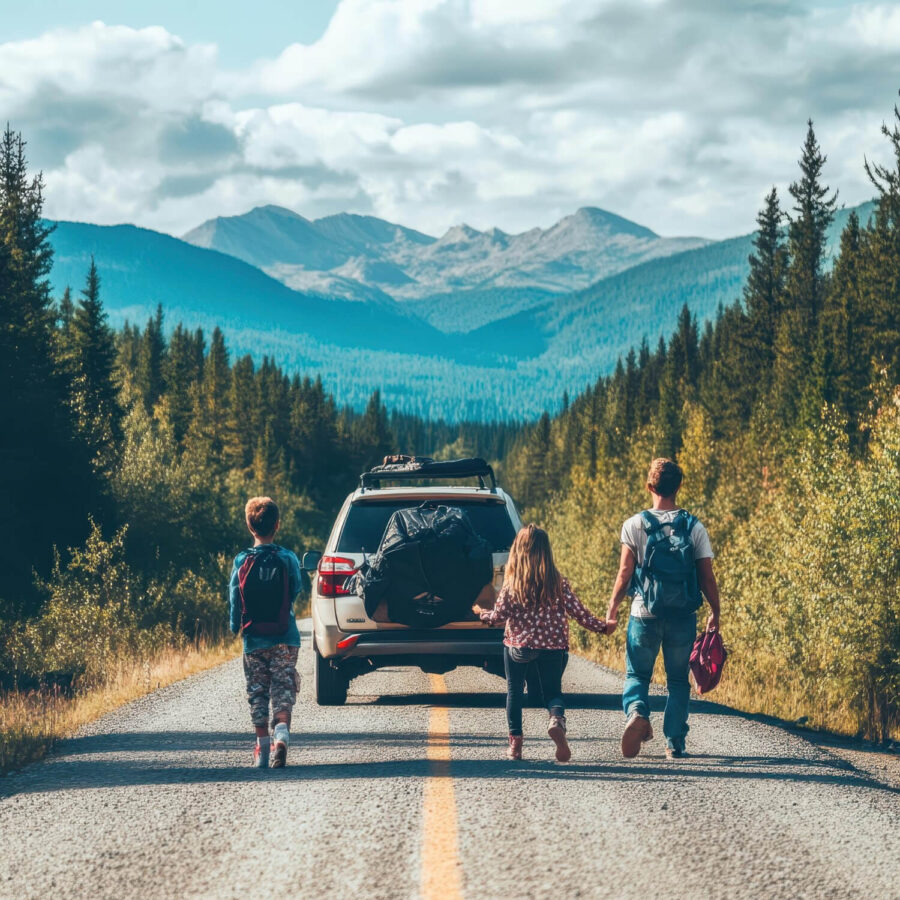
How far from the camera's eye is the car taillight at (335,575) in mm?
10445

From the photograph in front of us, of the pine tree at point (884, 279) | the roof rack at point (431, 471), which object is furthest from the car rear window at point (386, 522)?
the pine tree at point (884, 279)

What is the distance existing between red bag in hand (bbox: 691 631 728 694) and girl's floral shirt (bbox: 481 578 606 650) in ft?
2.49

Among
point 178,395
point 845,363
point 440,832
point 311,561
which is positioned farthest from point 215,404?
point 440,832

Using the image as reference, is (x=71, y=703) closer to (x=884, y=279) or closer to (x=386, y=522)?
(x=386, y=522)

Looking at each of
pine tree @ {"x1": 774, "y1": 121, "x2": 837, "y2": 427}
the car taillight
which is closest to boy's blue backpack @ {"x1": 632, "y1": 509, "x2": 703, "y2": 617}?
the car taillight

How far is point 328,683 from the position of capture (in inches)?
439

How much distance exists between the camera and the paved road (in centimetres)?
500

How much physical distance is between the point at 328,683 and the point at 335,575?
131 cm

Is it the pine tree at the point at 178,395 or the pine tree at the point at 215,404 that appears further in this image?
the pine tree at the point at 215,404

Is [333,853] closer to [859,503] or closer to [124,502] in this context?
[859,503]

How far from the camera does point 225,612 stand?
3303 cm

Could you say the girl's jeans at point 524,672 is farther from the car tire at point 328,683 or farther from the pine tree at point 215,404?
the pine tree at point 215,404

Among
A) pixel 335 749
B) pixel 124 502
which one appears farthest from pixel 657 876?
pixel 124 502

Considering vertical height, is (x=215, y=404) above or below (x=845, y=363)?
above
